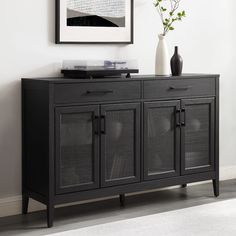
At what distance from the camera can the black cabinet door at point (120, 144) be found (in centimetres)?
402

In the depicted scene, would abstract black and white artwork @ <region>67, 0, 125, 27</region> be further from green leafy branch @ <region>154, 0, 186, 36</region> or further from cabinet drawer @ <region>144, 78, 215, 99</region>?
cabinet drawer @ <region>144, 78, 215, 99</region>

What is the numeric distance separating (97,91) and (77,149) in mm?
396

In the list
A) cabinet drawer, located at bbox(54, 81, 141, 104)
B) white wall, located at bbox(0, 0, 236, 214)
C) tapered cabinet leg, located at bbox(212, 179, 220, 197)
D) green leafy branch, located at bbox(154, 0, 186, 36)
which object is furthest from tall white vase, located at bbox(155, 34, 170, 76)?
tapered cabinet leg, located at bbox(212, 179, 220, 197)

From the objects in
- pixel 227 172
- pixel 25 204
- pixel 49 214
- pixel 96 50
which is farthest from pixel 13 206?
pixel 227 172

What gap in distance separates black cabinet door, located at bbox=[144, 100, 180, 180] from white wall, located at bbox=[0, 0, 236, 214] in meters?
0.53

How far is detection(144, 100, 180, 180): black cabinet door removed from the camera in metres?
4.22

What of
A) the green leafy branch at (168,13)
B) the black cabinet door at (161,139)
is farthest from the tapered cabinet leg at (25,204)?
the green leafy branch at (168,13)

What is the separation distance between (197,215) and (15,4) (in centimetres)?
186

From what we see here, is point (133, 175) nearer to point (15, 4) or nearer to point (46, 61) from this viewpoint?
point (46, 61)

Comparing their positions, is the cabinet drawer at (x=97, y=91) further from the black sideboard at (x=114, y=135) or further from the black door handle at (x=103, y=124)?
the black door handle at (x=103, y=124)

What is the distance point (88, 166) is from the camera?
13.0ft

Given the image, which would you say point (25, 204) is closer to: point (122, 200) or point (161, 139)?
point (122, 200)

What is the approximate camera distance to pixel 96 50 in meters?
4.43

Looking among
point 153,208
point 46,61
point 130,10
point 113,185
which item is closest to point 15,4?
point 46,61
